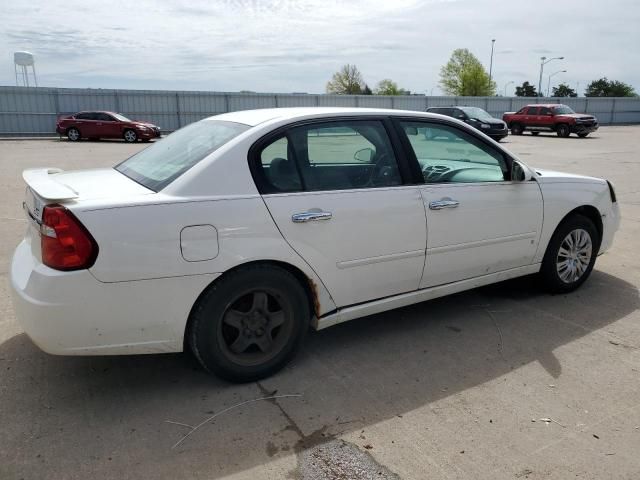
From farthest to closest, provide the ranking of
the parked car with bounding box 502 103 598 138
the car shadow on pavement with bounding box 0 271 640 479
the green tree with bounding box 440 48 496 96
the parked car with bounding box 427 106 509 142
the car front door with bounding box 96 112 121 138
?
the green tree with bounding box 440 48 496 96 < the parked car with bounding box 502 103 598 138 < the parked car with bounding box 427 106 509 142 < the car front door with bounding box 96 112 121 138 < the car shadow on pavement with bounding box 0 271 640 479

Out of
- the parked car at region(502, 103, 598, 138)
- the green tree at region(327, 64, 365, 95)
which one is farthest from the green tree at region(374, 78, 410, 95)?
the parked car at region(502, 103, 598, 138)

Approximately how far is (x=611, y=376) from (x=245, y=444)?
7.40ft

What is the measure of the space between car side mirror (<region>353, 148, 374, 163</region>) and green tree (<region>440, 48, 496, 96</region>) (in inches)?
2749

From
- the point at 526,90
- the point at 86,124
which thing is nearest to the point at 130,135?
the point at 86,124

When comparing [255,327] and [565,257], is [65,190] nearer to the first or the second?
[255,327]

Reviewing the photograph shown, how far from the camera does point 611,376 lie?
10.7 feet

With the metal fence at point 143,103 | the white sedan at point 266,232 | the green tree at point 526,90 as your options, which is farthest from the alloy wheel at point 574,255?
the green tree at point 526,90

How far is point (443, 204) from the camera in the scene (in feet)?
11.8

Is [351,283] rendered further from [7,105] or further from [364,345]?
[7,105]

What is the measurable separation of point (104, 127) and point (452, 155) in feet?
75.0

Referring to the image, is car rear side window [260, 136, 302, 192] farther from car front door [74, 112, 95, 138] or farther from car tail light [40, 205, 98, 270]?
car front door [74, 112, 95, 138]

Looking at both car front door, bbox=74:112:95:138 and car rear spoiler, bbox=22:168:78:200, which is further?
car front door, bbox=74:112:95:138

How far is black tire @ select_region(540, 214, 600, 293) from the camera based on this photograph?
4422mm

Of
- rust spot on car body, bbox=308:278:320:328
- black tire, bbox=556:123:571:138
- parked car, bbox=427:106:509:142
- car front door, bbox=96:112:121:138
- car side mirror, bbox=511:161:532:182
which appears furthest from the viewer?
black tire, bbox=556:123:571:138
